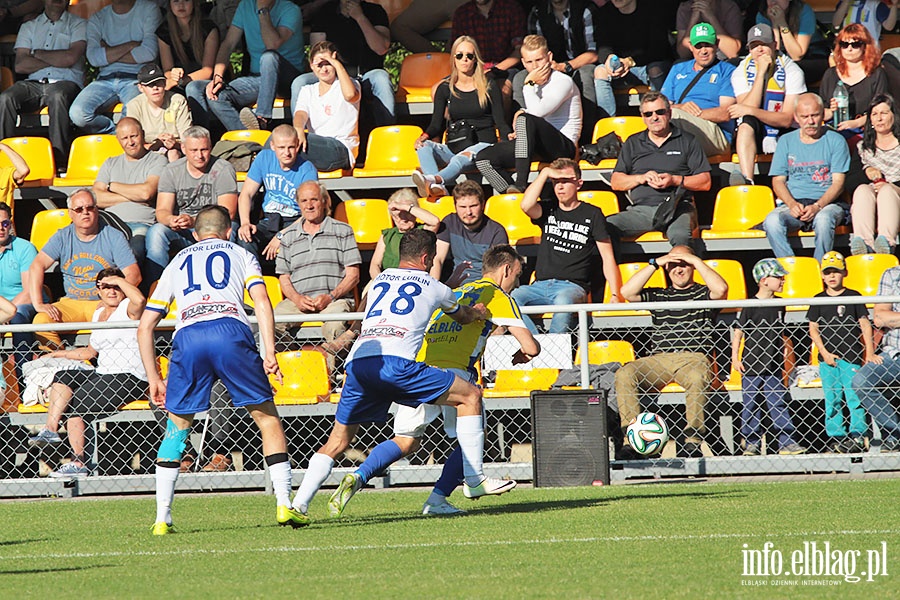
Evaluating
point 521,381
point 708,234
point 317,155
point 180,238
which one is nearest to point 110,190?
point 180,238

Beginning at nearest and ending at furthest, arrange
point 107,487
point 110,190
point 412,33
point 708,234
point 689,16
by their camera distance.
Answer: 1. point 107,487
2. point 708,234
3. point 110,190
4. point 689,16
5. point 412,33

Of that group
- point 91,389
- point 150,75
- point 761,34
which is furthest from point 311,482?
point 761,34

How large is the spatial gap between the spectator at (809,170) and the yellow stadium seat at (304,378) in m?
4.54

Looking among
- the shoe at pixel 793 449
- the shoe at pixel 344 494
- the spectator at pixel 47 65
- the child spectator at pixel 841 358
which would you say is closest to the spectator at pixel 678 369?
the shoe at pixel 793 449

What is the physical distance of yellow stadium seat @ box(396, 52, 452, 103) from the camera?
48.1 feet

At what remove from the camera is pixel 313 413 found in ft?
34.5

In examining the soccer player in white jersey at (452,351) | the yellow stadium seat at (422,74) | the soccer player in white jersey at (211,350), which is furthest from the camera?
the yellow stadium seat at (422,74)

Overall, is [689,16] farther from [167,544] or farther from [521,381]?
[167,544]

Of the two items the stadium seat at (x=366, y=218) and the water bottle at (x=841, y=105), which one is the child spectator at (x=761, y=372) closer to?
the water bottle at (x=841, y=105)

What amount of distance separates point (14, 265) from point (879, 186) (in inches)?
331

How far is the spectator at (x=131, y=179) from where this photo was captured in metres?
13.1

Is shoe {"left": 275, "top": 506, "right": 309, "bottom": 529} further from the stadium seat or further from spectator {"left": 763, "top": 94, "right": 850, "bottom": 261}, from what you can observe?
spectator {"left": 763, "top": 94, "right": 850, "bottom": 261}

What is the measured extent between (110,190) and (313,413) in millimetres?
4204

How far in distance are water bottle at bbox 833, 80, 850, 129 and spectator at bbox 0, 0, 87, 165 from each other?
27.9 ft
